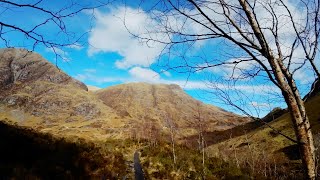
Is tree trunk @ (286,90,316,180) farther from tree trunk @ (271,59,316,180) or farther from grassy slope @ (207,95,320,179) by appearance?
grassy slope @ (207,95,320,179)

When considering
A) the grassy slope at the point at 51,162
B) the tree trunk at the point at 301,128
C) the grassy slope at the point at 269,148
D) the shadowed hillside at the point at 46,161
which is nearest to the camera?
the tree trunk at the point at 301,128

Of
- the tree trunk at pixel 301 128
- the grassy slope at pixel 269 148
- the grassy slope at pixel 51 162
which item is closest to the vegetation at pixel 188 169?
the grassy slope at pixel 51 162

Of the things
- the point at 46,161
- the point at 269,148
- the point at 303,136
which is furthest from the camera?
the point at 269,148

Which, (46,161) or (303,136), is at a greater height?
(303,136)

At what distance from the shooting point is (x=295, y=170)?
5309 centimetres

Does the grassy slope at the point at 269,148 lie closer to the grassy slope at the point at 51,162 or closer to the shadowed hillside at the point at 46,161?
the grassy slope at the point at 51,162

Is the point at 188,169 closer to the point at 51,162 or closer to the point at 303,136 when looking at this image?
the point at 51,162

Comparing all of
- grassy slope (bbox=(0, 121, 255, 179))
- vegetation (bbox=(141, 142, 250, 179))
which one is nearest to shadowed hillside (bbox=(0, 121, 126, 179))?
grassy slope (bbox=(0, 121, 255, 179))

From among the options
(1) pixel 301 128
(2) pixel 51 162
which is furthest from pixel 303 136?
(2) pixel 51 162

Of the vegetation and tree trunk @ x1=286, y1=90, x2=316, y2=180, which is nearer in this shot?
tree trunk @ x1=286, y1=90, x2=316, y2=180

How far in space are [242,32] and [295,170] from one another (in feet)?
179

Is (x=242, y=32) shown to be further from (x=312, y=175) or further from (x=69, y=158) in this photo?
(x=69, y=158)

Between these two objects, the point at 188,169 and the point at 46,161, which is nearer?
the point at 46,161

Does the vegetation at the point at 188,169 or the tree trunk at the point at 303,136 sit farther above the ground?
the tree trunk at the point at 303,136
